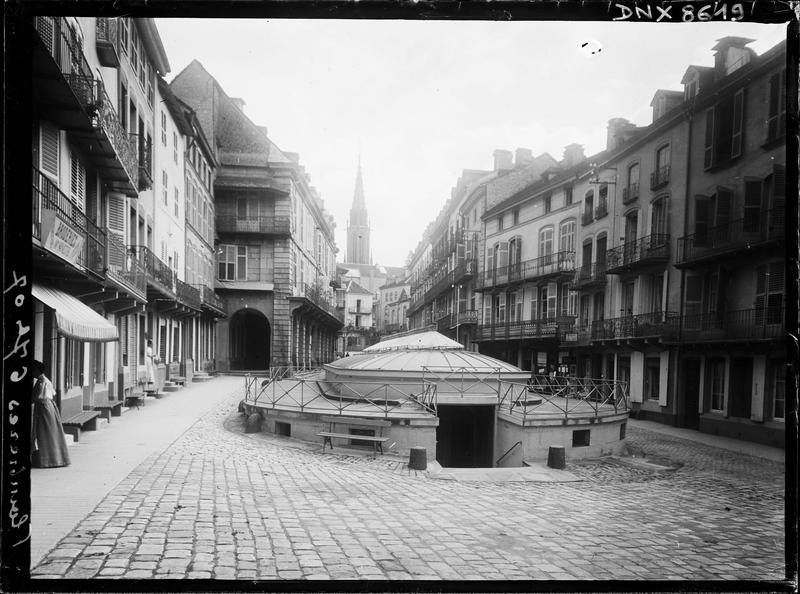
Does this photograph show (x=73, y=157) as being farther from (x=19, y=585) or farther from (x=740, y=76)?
(x=740, y=76)

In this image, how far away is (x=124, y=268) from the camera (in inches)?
652

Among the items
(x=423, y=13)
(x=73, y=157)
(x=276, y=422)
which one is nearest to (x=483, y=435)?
(x=276, y=422)

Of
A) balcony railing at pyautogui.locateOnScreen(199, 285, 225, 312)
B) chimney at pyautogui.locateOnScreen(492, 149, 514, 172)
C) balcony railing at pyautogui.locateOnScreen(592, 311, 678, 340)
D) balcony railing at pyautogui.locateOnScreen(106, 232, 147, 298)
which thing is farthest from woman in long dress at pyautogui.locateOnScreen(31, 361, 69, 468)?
balcony railing at pyautogui.locateOnScreen(199, 285, 225, 312)

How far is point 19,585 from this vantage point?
3.10 m

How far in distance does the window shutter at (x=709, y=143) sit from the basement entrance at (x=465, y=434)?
38.3ft

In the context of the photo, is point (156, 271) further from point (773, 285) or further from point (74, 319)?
point (773, 285)

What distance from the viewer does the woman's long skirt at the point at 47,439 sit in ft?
26.8

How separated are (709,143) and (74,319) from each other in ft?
35.7

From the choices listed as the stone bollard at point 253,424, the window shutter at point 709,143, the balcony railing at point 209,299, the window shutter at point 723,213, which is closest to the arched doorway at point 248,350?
the balcony railing at point 209,299

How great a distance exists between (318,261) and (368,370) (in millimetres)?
13847

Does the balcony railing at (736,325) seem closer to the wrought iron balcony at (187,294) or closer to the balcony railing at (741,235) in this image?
the balcony railing at (741,235)

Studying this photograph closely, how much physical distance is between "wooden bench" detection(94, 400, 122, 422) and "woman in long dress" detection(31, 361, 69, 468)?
542 cm

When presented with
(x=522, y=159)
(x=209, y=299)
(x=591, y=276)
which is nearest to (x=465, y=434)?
(x=591, y=276)

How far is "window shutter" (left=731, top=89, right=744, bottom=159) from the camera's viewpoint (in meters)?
4.40
